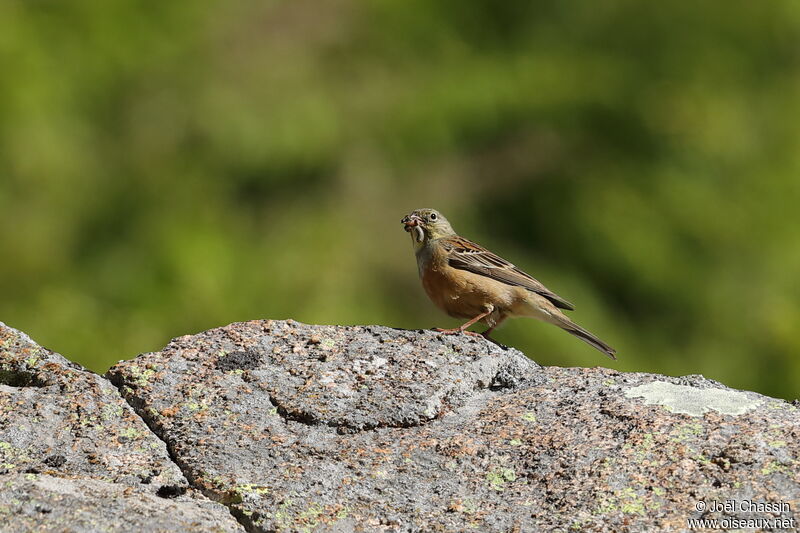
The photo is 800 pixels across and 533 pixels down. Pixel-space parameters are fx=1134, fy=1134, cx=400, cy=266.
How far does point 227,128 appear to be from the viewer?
30.1 ft

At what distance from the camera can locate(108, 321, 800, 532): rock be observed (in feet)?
9.55

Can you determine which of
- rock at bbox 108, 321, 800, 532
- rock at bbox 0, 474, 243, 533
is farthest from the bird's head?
rock at bbox 0, 474, 243, 533


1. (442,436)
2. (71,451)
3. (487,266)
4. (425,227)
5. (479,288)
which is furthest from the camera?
(425,227)

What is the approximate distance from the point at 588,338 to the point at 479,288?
0.77 m

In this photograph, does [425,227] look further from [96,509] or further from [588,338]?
[96,509]

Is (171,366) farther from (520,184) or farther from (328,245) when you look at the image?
(520,184)

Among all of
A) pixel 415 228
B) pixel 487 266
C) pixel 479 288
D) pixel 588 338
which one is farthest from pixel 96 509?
pixel 415 228

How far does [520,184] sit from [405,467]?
23.6 ft

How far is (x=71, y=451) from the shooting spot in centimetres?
316

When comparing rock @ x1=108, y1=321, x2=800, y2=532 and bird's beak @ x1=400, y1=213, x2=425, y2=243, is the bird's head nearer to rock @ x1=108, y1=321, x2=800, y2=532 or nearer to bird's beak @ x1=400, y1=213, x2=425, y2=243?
bird's beak @ x1=400, y1=213, x2=425, y2=243

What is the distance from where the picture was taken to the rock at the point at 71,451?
9.01 feet

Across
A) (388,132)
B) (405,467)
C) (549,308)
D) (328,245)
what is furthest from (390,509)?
(388,132)

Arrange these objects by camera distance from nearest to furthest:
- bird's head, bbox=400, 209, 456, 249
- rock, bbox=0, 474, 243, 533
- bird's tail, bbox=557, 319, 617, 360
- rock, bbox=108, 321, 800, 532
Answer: rock, bbox=0, 474, 243, 533, rock, bbox=108, 321, 800, 532, bird's tail, bbox=557, 319, 617, 360, bird's head, bbox=400, 209, 456, 249

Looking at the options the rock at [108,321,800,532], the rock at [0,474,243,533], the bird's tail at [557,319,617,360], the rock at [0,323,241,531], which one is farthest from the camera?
the bird's tail at [557,319,617,360]
